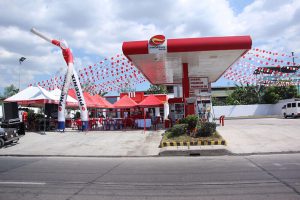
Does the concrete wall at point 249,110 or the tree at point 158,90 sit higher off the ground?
the tree at point 158,90

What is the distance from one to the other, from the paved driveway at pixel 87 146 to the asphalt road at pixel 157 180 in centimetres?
393

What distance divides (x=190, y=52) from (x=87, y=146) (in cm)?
865

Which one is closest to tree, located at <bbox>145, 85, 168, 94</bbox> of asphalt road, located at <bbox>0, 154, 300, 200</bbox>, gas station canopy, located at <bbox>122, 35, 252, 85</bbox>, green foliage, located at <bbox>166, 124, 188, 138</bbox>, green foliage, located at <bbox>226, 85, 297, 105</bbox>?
green foliage, located at <bbox>226, 85, 297, 105</bbox>

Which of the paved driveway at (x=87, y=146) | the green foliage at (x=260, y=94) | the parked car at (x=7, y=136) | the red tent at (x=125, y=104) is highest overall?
the green foliage at (x=260, y=94)

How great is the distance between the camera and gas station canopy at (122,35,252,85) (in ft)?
67.3

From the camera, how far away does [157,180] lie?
29.2 feet

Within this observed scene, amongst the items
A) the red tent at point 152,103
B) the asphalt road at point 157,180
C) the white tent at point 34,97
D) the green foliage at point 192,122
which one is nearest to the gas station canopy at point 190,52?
the red tent at point 152,103

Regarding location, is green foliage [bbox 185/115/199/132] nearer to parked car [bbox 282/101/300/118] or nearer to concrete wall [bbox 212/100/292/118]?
Answer: parked car [bbox 282/101/300/118]

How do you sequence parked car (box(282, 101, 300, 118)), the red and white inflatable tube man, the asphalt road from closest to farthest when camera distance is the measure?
the asphalt road, the red and white inflatable tube man, parked car (box(282, 101, 300, 118))

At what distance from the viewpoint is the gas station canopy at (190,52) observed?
20500mm

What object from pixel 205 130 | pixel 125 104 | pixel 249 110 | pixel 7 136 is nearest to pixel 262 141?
pixel 205 130

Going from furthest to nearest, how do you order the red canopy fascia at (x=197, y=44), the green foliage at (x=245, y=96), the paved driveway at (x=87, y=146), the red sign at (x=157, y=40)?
the green foliage at (x=245, y=96) < the red sign at (x=157, y=40) < the red canopy fascia at (x=197, y=44) < the paved driveway at (x=87, y=146)

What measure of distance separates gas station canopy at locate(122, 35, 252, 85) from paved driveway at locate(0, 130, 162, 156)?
5315 millimetres

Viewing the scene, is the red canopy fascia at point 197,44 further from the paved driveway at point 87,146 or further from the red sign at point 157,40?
the paved driveway at point 87,146
